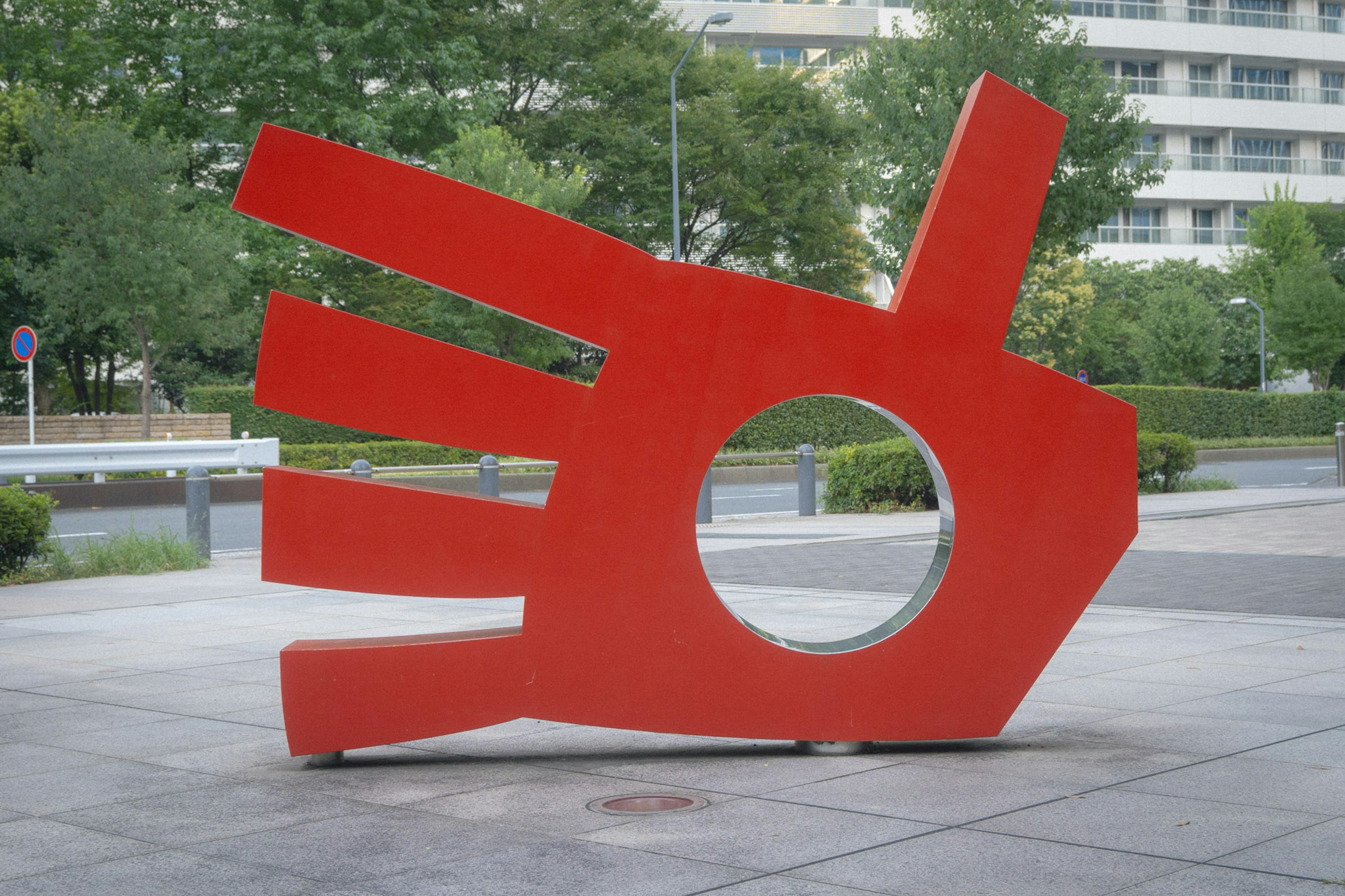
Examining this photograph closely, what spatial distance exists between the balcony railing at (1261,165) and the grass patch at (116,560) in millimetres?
52931

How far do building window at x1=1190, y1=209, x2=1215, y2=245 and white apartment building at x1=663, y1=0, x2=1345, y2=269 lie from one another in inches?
2.5

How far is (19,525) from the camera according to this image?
11.6 meters

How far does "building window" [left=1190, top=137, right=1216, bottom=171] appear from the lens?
5762 centimetres

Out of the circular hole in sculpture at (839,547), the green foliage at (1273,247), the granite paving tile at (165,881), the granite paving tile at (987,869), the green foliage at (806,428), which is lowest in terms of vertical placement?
the granite paving tile at (165,881)

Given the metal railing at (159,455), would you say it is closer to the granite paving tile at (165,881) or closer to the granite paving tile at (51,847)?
the granite paving tile at (51,847)

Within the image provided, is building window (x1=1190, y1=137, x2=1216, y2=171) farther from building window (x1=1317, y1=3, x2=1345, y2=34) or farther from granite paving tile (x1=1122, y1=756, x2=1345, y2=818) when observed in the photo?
granite paving tile (x1=1122, y1=756, x2=1345, y2=818)

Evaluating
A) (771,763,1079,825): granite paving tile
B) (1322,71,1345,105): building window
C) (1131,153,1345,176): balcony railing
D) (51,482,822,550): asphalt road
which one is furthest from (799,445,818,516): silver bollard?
(1322,71,1345,105): building window

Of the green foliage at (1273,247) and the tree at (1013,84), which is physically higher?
the green foliage at (1273,247)

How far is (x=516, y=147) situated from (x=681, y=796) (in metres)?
26.7

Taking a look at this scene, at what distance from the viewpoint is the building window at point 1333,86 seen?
59219 millimetres

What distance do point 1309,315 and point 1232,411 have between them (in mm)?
6592

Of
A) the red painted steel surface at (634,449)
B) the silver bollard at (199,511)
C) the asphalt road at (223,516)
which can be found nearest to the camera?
the red painted steel surface at (634,449)

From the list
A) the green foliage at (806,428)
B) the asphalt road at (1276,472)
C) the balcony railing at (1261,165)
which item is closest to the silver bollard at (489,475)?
the asphalt road at (1276,472)

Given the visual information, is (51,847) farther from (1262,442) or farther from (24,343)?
(1262,442)
